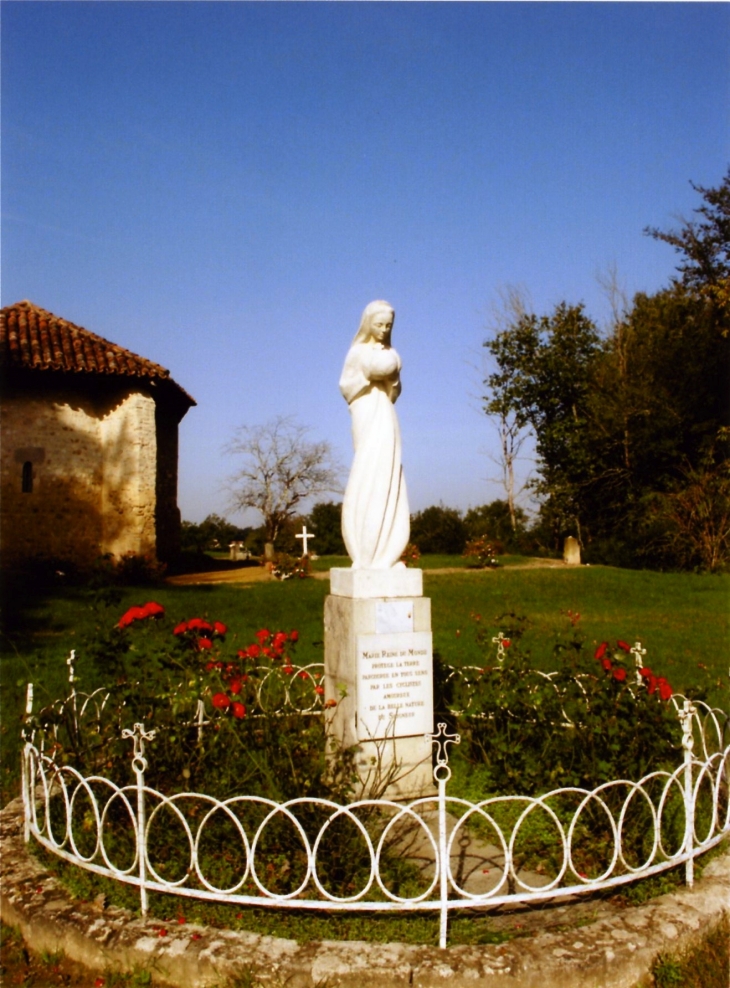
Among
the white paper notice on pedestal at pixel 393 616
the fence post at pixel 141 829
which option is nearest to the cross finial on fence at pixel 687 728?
the white paper notice on pedestal at pixel 393 616

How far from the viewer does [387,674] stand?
15.9 ft

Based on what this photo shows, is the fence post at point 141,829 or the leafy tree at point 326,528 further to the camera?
the leafy tree at point 326,528

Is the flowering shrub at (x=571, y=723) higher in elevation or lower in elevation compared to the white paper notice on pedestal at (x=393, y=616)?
lower

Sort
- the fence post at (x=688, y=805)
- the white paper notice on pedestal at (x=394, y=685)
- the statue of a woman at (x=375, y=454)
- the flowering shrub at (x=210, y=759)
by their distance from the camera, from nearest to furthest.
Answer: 1. the fence post at (x=688, y=805)
2. the flowering shrub at (x=210, y=759)
3. the white paper notice on pedestal at (x=394, y=685)
4. the statue of a woman at (x=375, y=454)

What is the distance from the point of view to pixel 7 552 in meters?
18.1

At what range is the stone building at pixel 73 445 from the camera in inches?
714

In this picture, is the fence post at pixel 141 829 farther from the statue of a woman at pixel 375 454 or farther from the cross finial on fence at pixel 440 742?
the statue of a woman at pixel 375 454

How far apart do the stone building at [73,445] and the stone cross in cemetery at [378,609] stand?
14632 millimetres

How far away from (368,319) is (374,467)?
969mm

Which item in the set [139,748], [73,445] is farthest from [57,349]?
[139,748]

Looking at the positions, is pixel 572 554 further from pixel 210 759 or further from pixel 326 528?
pixel 210 759

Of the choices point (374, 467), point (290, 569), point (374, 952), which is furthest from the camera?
point (290, 569)

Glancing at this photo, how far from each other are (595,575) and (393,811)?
51.2 ft

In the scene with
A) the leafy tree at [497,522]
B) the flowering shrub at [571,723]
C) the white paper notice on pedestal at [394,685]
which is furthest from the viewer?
the leafy tree at [497,522]
